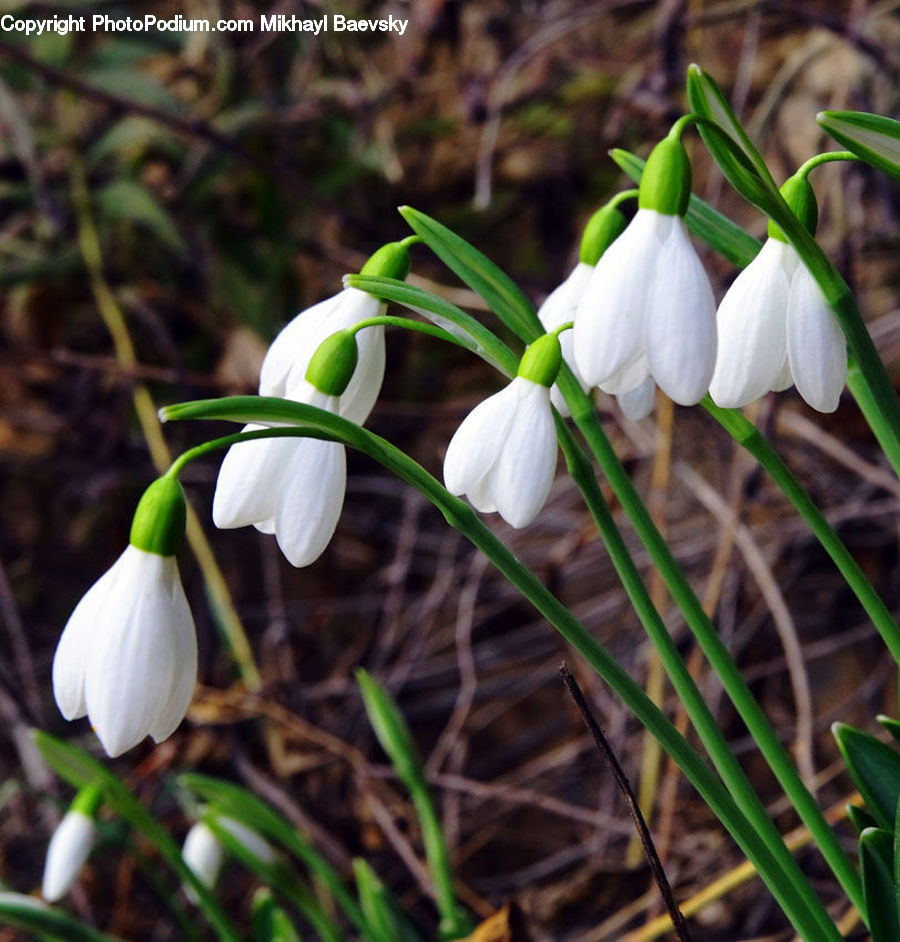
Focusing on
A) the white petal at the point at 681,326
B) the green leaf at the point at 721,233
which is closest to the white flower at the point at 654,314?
the white petal at the point at 681,326

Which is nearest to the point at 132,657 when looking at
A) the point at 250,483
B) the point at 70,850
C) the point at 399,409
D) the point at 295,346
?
the point at 250,483

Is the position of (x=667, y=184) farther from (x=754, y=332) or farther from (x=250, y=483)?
(x=250, y=483)

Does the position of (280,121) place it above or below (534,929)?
above

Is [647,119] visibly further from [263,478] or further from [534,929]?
[263,478]

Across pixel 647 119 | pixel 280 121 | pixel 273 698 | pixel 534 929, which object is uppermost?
pixel 280 121

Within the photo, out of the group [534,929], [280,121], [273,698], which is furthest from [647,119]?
[534,929]

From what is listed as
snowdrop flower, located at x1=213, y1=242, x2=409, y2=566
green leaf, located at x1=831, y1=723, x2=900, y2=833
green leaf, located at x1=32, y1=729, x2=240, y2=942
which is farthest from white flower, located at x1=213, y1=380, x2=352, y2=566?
green leaf, located at x1=32, y1=729, x2=240, y2=942
